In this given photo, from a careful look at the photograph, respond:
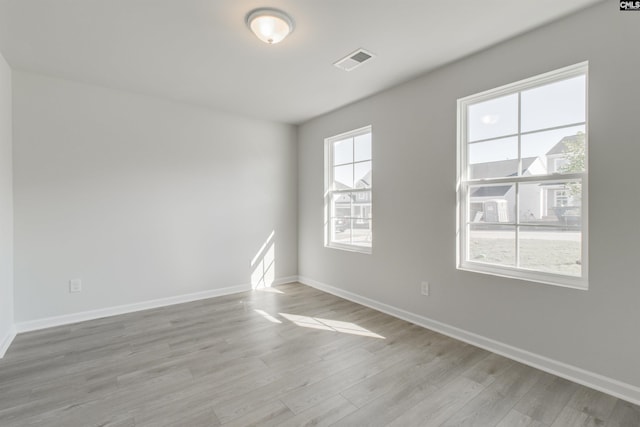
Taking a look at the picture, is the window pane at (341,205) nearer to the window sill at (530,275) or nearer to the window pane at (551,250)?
the window sill at (530,275)

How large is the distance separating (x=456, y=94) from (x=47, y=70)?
4018 millimetres

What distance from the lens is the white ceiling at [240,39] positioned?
6.87 feet

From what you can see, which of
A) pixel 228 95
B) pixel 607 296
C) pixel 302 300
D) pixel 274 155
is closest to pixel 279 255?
pixel 302 300

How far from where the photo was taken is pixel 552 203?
2.35 metres

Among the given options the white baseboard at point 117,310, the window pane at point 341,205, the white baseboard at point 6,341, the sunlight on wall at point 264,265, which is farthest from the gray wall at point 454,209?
the white baseboard at point 6,341

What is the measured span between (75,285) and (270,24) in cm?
335

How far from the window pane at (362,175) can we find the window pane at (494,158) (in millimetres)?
1366

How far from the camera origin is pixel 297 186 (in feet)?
16.7

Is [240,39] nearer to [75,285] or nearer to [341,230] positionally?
[341,230]

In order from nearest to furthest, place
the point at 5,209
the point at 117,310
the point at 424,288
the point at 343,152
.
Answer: the point at 5,209 → the point at 424,288 → the point at 117,310 → the point at 343,152

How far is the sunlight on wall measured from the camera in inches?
182

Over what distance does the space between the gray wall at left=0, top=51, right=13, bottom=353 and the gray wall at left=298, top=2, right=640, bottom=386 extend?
3.48 metres

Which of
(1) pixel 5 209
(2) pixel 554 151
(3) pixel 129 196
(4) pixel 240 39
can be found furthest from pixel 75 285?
(2) pixel 554 151

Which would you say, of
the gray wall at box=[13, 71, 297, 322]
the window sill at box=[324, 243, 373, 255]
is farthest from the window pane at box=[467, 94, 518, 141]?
the gray wall at box=[13, 71, 297, 322]
